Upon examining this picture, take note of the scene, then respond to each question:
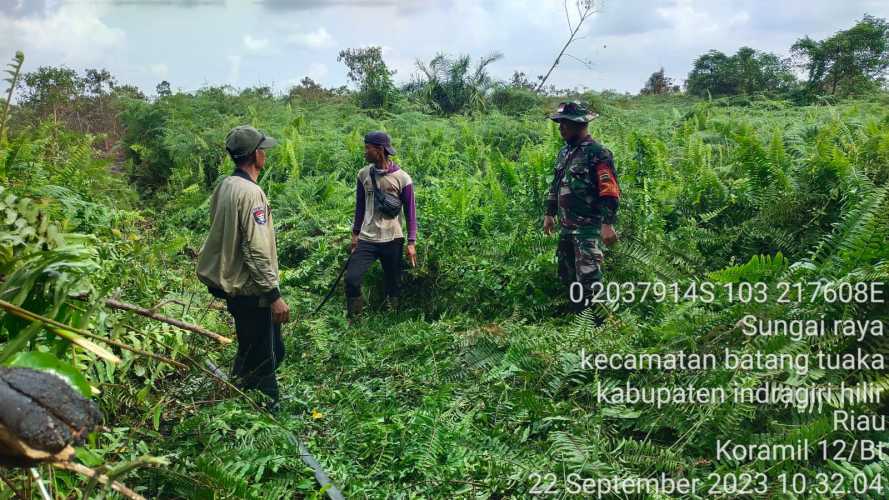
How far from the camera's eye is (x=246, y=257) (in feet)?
14.8

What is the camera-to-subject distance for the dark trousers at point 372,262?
6.71 metres

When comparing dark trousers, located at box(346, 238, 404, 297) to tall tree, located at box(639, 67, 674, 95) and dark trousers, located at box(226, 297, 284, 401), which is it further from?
tall tree, located at box(639, 67, 674, 95)

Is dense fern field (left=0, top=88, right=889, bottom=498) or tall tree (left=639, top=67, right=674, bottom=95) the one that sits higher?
tall tree (left=639, top=67, right=674, bottom=95)

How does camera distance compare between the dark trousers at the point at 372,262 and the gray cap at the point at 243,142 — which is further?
the dark trousers at the point at 372,262

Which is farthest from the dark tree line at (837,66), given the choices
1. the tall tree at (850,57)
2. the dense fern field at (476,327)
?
the dense fern field at (476,327)

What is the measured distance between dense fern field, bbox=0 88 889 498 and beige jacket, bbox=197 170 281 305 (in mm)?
485

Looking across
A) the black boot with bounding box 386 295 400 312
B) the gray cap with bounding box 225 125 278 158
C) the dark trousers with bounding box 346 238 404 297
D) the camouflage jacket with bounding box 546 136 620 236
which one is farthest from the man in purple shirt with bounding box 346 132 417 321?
the gray cap with bounding box 225 125 278 158

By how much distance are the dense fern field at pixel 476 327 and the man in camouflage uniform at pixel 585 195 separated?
1.12 feet

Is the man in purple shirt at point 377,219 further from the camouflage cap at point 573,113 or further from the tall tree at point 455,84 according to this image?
the tall tree at point 455,84

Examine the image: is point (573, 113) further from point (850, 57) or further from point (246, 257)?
point (850, 57)

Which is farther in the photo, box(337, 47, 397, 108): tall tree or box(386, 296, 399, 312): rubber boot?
box(337, 47, 397, 108): tall tree

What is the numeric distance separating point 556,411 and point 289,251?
5772mm

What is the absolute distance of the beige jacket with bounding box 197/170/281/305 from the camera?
14.6 ft

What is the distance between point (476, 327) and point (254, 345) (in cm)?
204
